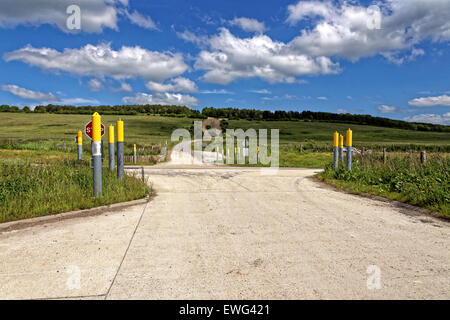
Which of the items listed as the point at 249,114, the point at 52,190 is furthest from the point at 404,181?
the point at 249,114

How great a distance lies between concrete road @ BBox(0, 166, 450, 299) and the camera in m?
3.08

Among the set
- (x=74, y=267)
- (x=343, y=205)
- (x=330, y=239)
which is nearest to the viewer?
(x=74, y=267)

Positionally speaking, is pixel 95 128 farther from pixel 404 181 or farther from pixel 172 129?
pixel 172 129

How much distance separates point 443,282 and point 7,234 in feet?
18.7

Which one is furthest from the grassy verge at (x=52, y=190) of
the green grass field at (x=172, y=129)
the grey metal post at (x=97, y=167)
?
the green grass field at (x=172, y=129)

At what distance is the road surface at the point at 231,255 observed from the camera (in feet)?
10.1

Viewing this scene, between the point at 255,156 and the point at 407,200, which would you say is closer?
the point at 407,200

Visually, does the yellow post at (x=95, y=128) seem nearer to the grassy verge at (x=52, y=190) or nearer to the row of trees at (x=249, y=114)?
the grassy verge at (x=52, y=190)

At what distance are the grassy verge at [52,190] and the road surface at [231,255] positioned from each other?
619 millimetres

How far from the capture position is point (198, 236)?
4910 millimetres

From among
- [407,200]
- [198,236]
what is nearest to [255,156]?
[407,200]

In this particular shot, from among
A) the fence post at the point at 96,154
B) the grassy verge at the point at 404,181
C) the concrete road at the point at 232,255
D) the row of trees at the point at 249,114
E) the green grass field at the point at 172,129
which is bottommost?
the concrete road at the point at 232,255

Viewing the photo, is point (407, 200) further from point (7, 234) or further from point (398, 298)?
point (7, 234)

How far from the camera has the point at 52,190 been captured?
274 inches
